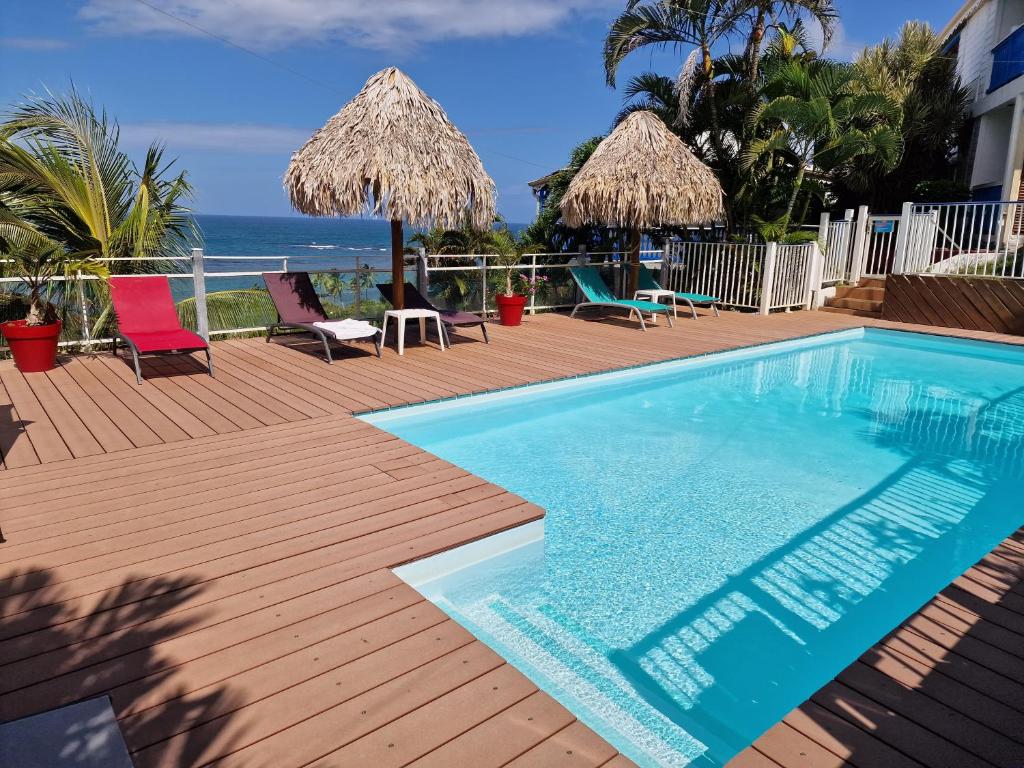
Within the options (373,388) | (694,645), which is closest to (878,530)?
(694,645)

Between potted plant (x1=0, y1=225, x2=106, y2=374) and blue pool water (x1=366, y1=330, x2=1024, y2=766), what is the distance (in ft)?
11.3

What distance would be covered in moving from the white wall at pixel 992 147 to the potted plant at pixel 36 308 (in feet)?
61.0

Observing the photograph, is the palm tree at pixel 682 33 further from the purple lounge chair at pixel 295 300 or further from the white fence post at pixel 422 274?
the purple lounge chair at pixel 295 300

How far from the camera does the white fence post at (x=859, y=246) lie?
12781 millimetres

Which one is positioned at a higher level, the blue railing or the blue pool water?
the blue railing

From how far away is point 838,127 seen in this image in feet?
37.3

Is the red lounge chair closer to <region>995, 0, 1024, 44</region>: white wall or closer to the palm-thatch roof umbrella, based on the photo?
the palm-thatch roof umbrella

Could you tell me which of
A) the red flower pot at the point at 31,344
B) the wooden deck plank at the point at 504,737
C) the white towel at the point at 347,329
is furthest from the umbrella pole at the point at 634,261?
the wooden deck plank at the point at 504,737

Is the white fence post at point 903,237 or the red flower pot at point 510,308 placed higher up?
the white fence post at point 903,237

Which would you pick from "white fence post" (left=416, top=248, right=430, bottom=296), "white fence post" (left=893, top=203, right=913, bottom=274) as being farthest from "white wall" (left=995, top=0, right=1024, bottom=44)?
"white fence post" (left=416, top=248, right=430, bottom=296)

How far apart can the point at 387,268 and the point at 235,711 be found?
7478 mm

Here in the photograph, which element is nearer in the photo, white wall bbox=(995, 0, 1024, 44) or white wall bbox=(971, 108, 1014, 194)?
white wall bbox=(995, 0, 1024, 44)

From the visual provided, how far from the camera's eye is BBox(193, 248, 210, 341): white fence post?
24.4 feet

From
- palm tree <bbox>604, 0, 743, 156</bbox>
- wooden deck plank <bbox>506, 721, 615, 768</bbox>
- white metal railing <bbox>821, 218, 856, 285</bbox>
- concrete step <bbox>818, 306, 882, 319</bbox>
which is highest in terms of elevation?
palm tree <bbox>604, 0, 743, 156</bbox>
